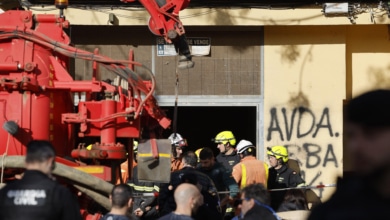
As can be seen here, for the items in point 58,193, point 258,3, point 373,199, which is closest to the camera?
point 373,199

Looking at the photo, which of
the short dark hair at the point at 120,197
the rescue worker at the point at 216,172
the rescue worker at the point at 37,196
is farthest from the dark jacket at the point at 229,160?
the rescue worker at the point at 37,196

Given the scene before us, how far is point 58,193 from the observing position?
222 inches

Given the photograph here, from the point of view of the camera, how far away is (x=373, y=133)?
309 centimetres

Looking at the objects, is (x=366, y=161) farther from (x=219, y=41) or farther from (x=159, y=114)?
(x=219, y=41)

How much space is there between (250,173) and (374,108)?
8.84 metres

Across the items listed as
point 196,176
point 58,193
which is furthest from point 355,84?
point 58,193

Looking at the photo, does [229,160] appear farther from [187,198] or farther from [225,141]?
[187,198]

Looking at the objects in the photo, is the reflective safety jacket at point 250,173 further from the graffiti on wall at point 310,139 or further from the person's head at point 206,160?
the graffiti on wall at point 310,139

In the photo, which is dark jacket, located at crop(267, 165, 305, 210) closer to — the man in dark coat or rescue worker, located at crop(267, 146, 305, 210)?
rescue worker, located at crop(267, 146, 305, 210)

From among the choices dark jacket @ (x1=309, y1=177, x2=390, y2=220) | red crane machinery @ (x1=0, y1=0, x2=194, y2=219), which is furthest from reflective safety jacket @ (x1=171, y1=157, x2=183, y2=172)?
dark jacket @ (x1=309, y1=177, x2=390, y2=220)

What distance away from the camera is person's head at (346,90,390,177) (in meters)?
3.06

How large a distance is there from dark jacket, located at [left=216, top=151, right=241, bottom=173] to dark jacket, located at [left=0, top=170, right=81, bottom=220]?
7.51 metres

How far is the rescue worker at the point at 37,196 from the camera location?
5598 millimetres

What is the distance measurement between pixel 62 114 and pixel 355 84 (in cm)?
691
